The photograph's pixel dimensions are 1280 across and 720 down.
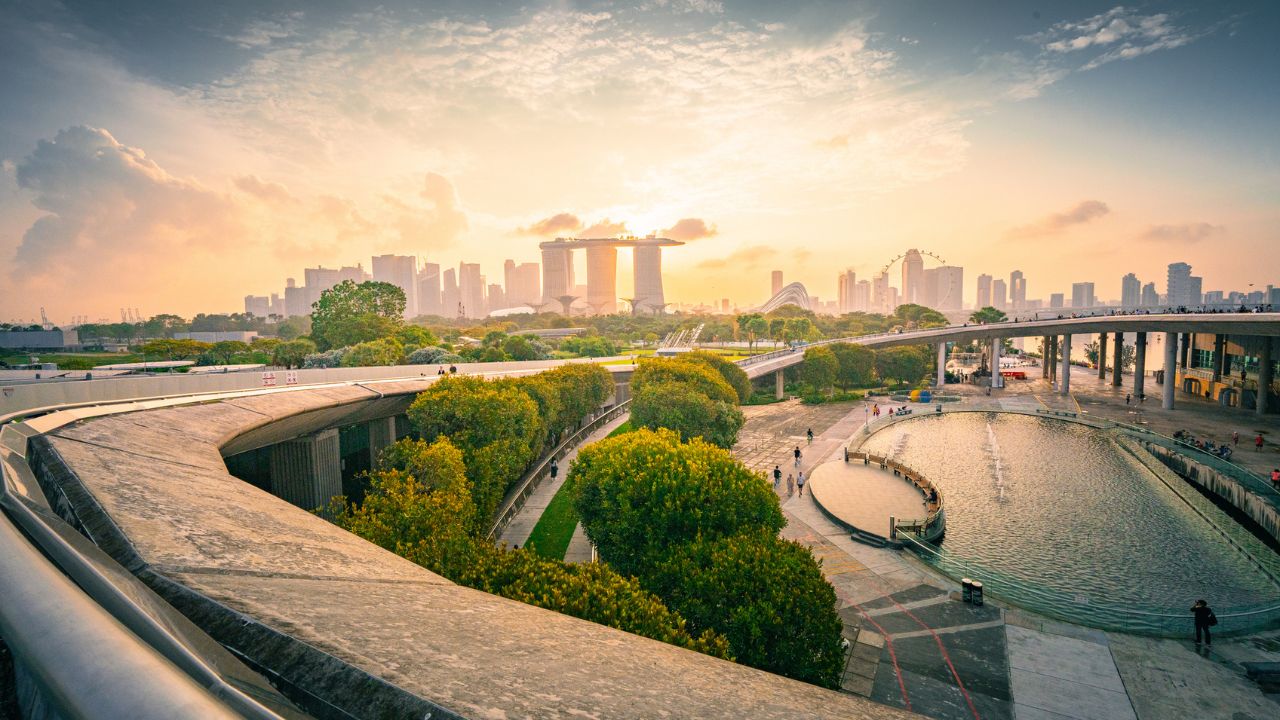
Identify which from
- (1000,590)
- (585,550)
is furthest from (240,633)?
(1000,590)

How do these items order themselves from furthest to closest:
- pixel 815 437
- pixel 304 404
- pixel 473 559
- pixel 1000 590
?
pixel 815 437 < pixel 1000 590 < pixel 304 404 < pixel 473 559

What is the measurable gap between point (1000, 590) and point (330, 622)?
25.1 m

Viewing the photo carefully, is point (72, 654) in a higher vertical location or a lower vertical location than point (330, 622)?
higher

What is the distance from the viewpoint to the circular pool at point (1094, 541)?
20.8 meters

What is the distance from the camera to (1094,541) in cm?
2641

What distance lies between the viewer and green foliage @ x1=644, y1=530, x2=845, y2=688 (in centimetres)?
1372

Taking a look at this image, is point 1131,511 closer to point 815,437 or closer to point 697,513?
point 815,437

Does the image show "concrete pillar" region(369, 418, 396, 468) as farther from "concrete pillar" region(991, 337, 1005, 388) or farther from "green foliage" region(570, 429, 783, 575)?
"concrete pillar" region(991, 337, 1005, 388)

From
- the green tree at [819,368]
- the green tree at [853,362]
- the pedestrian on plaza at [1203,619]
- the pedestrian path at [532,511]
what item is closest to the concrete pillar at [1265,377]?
the green tree at [853,362]

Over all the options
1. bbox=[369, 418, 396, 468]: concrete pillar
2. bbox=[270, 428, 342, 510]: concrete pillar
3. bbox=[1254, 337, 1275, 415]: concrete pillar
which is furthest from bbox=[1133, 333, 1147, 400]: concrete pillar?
bbox=[270, 428, 342, 510]: concrete pillar

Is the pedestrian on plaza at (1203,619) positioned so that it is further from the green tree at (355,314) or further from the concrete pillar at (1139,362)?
the green tree at (355,314)

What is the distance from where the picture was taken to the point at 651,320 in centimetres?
15438

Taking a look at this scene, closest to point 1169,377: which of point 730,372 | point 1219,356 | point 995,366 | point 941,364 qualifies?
point 1219,356

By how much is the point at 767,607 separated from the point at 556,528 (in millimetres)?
14955
